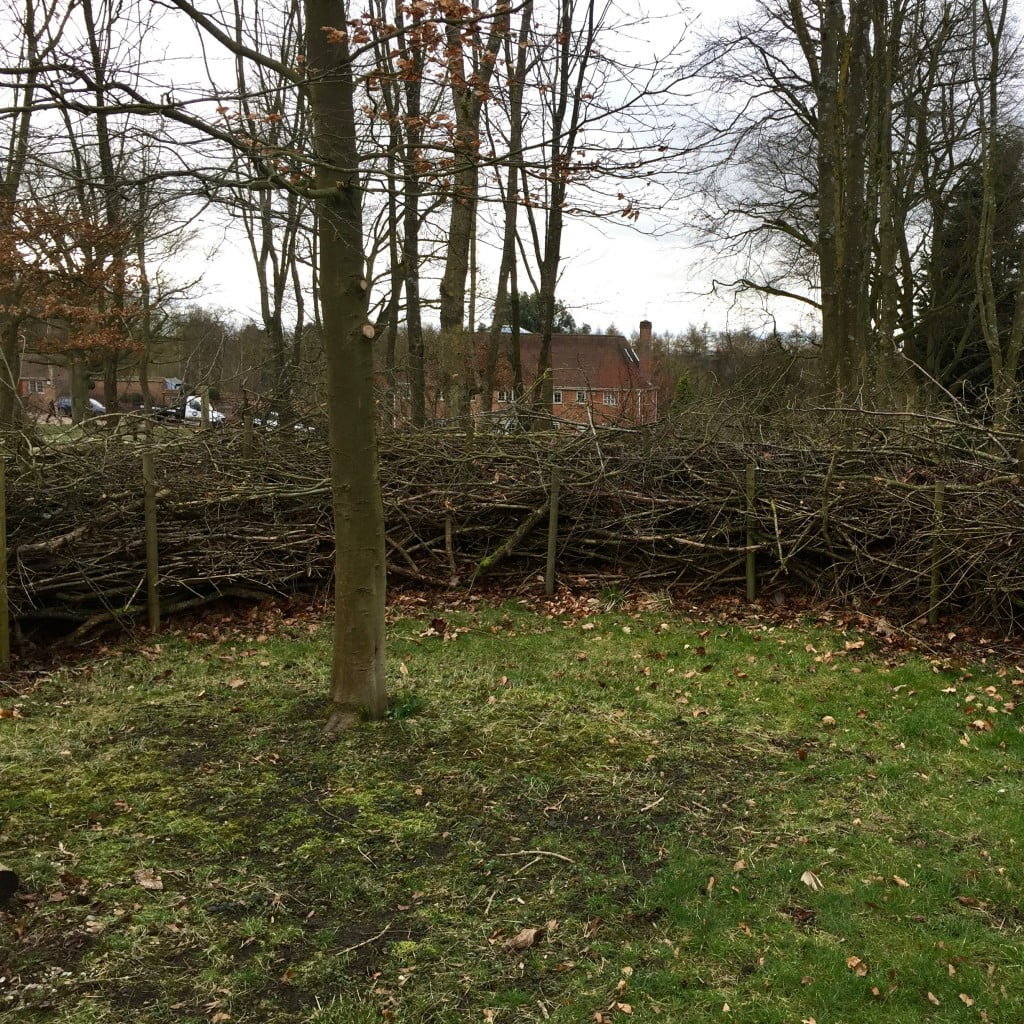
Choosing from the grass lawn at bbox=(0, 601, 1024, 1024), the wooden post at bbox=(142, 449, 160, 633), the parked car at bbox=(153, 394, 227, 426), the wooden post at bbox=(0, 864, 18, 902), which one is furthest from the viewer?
the parked car at bbox=(153, 394, 227, 426)

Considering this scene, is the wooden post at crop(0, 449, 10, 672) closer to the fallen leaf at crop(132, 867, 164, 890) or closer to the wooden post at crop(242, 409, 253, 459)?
the wooden post at crop(242, 409, 253, 459)

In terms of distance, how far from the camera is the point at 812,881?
3.65 metres

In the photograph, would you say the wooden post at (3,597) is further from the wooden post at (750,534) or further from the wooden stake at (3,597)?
the wooden post at (750,534)

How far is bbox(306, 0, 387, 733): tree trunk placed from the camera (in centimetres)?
479

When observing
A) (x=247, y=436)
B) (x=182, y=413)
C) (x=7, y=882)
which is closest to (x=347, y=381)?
(x=7, y=882)

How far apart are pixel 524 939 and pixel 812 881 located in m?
1.29

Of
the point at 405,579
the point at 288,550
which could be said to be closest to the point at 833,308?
the point at 405,579

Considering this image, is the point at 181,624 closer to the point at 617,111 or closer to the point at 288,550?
the point at 288,550

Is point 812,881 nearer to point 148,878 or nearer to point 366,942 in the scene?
point 366,942

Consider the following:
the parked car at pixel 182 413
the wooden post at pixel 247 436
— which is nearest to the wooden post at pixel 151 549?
the wooden post at pixel 247 436

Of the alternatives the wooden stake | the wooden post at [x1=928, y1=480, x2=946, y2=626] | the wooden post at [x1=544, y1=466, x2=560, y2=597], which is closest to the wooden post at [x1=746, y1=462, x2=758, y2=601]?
the wooden post at [x1=928, y1=480, x2=946, y2=626]

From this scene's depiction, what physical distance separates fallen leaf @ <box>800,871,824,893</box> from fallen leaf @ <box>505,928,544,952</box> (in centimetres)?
118

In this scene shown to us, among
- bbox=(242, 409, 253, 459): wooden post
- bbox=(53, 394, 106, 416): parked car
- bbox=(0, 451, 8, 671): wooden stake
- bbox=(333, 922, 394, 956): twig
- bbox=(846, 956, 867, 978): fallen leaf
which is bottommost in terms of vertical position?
bbox=(333, 922, 394, 956): twig

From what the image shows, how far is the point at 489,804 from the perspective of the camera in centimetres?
445
